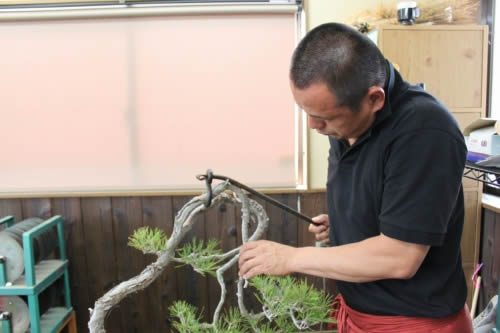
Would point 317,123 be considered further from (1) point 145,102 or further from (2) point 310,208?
(1) point 145,102

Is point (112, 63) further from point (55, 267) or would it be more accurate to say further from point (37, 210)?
point (55, 267)

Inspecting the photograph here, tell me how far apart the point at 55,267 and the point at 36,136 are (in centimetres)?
67

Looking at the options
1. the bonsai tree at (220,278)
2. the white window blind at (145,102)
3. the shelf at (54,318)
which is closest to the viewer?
the bonsai tree at (220,278)

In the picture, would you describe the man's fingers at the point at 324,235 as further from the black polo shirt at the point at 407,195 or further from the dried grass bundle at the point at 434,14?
the dried grass bundle at the point at 434,14

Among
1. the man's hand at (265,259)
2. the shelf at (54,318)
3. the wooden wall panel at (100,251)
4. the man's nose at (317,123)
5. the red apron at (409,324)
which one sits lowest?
the shelf at (54,318)

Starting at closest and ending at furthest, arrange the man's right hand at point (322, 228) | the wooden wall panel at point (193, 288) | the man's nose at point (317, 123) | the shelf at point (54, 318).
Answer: the man's nose at point (317, 123)
the man's right hand at point (322, 228)
the shelf at point (54, 318)
the wooden wall panel at point (193, 288)

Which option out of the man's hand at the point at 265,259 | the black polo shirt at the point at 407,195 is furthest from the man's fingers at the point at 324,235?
the man's hand at the point at 265,259

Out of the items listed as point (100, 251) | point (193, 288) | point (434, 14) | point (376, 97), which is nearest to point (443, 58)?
point (434, 14)

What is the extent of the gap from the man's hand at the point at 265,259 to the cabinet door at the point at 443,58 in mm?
1161

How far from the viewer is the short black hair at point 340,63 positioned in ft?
2.57

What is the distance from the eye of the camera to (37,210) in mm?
2121

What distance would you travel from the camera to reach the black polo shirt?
789 millimetres

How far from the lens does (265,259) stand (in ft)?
3.09

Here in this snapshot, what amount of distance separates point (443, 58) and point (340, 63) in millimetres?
1230
